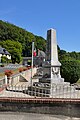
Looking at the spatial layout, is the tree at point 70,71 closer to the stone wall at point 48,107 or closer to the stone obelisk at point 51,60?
the stone obelisk at point 51,60

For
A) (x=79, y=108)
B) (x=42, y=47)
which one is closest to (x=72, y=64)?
(x=79, y=108)

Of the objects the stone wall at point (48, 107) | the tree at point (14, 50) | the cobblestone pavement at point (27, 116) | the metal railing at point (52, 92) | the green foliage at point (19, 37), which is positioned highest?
the green foliage at point (19, 37)

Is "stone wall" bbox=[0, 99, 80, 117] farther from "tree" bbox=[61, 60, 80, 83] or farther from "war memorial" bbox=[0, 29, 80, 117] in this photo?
"tree" bbox=[61, 60, 80, 83]

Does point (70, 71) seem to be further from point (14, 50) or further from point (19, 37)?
point (19, 37)

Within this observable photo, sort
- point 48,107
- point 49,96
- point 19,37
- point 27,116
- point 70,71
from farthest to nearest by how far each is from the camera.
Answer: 1. point 19,37
2. point 70,71
3. point 49,96
4. point 48,107
5. point 27,116

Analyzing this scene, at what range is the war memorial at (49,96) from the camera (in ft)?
36.1

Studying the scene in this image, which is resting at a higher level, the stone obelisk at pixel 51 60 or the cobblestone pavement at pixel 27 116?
the stone obelisk at pixel 51 60

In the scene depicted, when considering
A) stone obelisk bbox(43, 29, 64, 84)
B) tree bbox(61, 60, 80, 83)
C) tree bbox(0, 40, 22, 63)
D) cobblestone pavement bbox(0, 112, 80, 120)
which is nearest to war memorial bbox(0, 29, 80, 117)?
stone obelisk bbox(43, 29, 64, 84)

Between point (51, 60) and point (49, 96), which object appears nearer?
A: point (49, 96)

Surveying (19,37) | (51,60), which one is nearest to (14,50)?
(19,37)

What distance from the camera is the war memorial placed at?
1099cm

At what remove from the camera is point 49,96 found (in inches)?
646

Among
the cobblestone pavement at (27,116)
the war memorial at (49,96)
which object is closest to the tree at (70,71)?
the war memorial at (49,96)

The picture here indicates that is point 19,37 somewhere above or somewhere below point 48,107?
above
